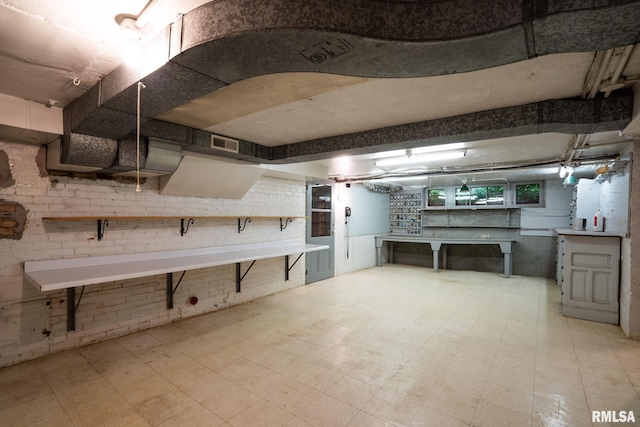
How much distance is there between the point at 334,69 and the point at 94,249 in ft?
11.0

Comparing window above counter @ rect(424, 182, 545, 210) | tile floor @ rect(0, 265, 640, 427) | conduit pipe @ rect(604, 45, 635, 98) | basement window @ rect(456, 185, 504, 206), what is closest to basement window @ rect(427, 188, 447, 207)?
window above counter @ rect(424, 182, 545, 210)

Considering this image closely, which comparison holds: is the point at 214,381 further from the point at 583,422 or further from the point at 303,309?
the point at 583,422

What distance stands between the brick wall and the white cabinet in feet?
15.8

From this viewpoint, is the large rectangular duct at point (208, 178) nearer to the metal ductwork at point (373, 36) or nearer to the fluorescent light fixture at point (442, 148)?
the metal ductwork at point (373, 36)

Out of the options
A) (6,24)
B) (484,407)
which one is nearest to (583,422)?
(484,407)

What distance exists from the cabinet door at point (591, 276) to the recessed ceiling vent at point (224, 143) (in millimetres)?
4692

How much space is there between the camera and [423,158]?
4.33m

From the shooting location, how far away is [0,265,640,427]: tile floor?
6.88 ft

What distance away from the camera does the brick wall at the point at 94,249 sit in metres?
2.79

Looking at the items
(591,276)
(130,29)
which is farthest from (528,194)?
(130,29)

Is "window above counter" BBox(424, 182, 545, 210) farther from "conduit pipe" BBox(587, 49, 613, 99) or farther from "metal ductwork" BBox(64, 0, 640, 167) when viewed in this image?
"metal ductwork" BBox(64, 0, 640, 167)

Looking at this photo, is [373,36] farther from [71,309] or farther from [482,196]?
[482,196]

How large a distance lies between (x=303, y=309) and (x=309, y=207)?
234 cm

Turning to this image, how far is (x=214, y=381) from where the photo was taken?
251 centimetres
